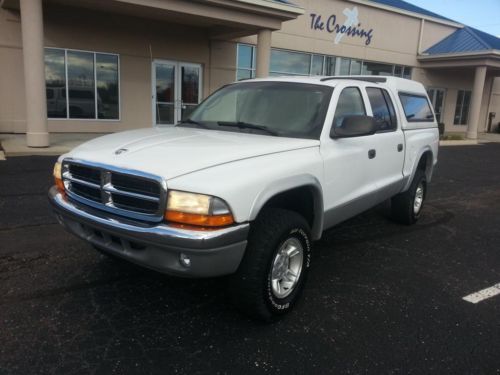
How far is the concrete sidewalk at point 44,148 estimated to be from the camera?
10.5 metres

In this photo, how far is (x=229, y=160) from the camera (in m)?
2.98

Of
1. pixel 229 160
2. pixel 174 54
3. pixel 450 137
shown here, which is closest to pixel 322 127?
pixel 229 160

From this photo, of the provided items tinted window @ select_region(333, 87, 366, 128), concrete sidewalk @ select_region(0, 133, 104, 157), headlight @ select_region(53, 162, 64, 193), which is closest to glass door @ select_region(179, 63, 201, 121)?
concrete sidewalk @ select_region(0, 133, 104, 157)

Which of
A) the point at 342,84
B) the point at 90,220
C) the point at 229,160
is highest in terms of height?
the point at 342,84

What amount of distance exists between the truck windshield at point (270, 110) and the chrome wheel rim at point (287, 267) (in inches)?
38.2

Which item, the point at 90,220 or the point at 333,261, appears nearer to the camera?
the point at 90,220

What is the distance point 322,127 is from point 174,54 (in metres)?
12.7

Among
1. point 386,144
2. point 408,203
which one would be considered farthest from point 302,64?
point 386,144

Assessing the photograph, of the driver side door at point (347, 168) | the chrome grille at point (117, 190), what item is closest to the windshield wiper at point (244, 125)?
the driver side door at point (347, 168)

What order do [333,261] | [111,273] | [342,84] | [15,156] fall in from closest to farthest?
1. [111,273]
2. [342,84]
3. [333,261]
4. [15,156]

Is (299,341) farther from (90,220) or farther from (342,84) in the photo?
(342,84)

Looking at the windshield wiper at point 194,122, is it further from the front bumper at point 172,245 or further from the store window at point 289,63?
the store window at point 289,63

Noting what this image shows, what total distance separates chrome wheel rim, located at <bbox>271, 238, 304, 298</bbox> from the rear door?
59.9 inches

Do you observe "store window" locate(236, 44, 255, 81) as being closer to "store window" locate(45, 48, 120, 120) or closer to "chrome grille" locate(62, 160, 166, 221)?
"store window" locate(45, 48, 120, 120)
